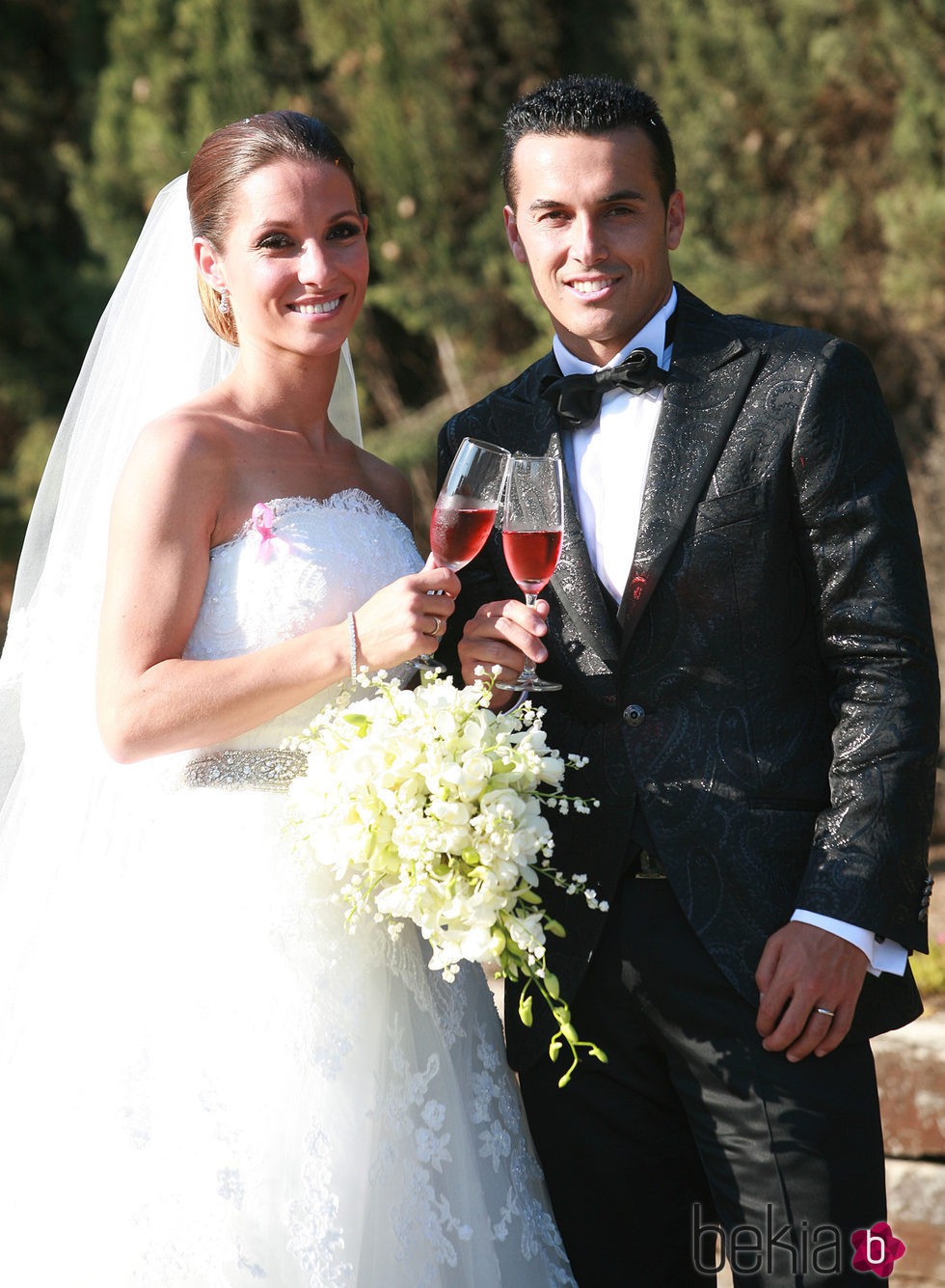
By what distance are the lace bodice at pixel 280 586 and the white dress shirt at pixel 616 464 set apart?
491mm

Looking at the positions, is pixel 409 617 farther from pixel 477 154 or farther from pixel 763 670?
pixel 477 154

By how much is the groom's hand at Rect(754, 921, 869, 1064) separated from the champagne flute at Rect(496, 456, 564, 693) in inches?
26.2

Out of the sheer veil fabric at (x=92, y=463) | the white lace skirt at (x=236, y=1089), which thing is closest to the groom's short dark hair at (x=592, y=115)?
the sheer veil fabric at (x=92, y=463)

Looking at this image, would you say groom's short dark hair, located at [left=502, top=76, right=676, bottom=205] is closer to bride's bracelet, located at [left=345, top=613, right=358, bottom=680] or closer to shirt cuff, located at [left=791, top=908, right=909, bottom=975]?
bride's bracelet, located at [left=345, top=613, right=358, bottom=680]

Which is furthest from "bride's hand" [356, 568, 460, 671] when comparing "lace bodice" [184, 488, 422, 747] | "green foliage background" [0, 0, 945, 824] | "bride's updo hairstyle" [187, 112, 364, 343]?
"green foliage background" [0, 0, 945, 824]

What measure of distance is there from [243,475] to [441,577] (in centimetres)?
60

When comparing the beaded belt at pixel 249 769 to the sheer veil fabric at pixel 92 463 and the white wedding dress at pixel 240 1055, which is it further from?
the sheer veil fabric at pixel 92 463

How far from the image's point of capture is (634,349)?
285 centimetres

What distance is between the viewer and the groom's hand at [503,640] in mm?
2531

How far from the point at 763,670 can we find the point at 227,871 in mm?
1122

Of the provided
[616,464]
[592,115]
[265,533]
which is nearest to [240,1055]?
[265,533]

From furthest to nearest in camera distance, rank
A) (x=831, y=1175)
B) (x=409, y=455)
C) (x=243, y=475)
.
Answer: (x=409, y=455) → (x=243, y=475) → (x=831, y=1175)

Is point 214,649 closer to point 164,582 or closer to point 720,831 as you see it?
point 164,582

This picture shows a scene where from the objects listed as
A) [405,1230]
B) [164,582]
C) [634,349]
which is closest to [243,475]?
[164,582]
